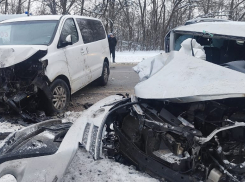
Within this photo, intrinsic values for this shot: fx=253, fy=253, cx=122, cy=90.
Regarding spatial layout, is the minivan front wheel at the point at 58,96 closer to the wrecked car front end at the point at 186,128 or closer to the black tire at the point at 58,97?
the black tire at the point at 58,97

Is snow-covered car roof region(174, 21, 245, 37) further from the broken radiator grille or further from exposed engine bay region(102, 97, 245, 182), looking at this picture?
the broken radiator grille

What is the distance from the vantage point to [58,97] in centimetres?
461

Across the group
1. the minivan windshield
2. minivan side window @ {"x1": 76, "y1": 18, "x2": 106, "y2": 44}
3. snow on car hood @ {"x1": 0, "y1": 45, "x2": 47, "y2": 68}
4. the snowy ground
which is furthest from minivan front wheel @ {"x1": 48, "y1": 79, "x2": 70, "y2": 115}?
the snowy ground

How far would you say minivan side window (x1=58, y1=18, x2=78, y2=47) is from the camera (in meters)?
4.89

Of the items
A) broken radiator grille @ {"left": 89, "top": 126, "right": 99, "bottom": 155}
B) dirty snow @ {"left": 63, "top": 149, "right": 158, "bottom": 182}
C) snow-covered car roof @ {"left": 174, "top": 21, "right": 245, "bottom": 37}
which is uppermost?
snow-covered car roof @ {"left": 174, "top": 21, "right": 245, "bottom": 37}

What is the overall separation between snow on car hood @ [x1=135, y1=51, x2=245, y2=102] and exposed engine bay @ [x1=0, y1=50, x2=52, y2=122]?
86.2 inches

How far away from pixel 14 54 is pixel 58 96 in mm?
1039

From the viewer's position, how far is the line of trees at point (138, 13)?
22609 mm

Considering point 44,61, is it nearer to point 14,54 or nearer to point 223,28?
point 14,54

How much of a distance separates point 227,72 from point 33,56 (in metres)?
3.18

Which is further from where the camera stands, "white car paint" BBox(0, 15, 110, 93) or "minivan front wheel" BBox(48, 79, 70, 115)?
"minivan front wheel" BBox(48, 79, 70, 115)

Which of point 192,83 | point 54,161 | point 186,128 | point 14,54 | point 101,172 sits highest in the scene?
point 14,54

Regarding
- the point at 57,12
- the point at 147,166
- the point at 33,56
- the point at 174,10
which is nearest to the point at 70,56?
the point at 33,56

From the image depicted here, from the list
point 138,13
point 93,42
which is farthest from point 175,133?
point 138,13
